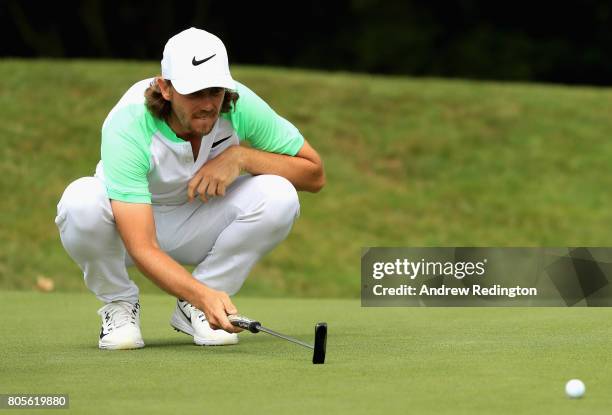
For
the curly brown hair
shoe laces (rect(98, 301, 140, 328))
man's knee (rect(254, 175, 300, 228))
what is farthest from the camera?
man's knee (rect(254, 175, 300, 228))

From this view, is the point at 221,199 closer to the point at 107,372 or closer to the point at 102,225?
the point at 102,225

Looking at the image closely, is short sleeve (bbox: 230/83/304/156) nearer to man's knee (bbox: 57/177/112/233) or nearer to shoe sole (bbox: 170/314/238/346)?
man's knee (bbox: 57/177/112/233)

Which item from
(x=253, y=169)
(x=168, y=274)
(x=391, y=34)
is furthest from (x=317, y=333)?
(x=391, y=34)

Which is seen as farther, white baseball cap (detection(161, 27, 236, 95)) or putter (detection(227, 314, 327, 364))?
white baseball cap (detection(161, 27, 236, 95))

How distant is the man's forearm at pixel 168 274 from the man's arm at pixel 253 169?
0.58m

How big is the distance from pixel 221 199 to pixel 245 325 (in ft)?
3.50

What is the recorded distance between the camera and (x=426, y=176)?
13.4m

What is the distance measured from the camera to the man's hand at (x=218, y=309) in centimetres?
438

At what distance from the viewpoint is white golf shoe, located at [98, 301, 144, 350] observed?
4969 millimetres

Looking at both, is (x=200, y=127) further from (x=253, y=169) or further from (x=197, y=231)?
(x=197, y=231)

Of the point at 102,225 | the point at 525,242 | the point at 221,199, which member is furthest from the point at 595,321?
the point at 525,242

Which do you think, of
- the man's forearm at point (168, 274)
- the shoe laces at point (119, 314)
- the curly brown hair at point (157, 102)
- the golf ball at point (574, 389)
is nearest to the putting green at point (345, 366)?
the golf ball at point (574, 389)

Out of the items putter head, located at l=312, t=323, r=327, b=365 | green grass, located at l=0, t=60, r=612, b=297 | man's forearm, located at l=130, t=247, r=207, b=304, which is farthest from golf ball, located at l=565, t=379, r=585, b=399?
green grass, located at l=0, t=60, r=612, b=297

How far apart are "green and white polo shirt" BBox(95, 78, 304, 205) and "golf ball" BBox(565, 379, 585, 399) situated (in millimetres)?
1787
